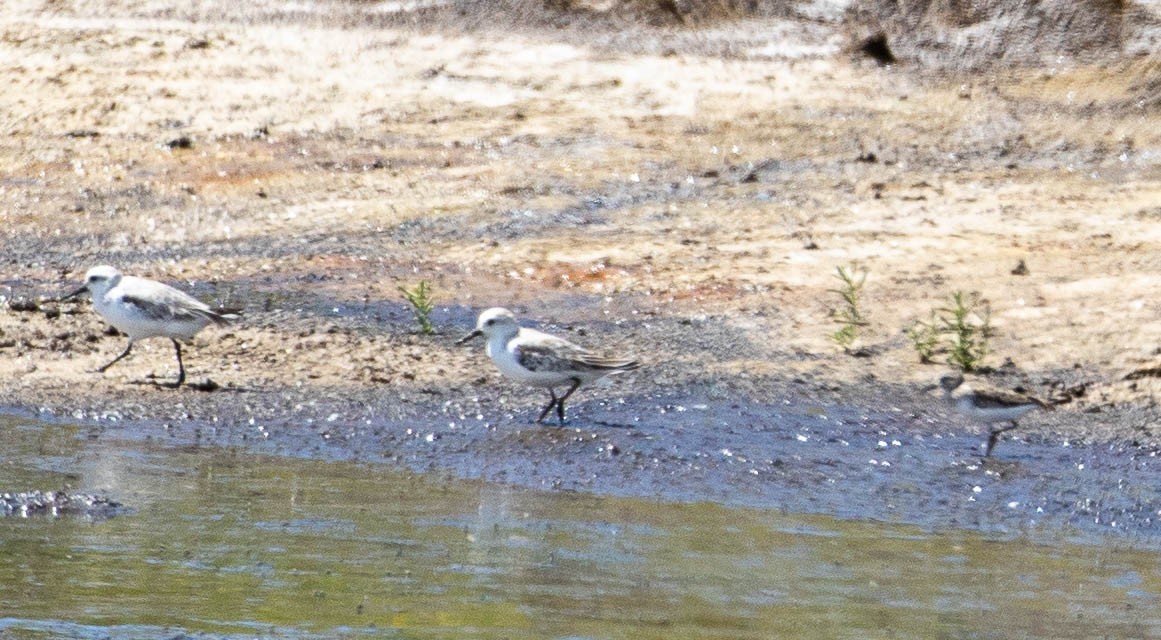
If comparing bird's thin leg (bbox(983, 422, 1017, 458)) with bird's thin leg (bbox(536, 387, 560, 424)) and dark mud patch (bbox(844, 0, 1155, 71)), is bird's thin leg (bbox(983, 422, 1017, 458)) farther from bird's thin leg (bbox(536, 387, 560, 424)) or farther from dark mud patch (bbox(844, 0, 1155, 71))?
dark mud patch (bbox(844, 0, 1155, 71))

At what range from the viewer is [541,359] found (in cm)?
950

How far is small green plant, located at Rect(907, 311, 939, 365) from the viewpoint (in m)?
10.7

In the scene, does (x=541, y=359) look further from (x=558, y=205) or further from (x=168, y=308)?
(x=558, y=205)

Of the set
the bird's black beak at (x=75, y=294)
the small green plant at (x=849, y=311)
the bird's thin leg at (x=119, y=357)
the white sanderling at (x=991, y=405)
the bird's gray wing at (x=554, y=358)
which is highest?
the white sanderling at (x=991, y=405)

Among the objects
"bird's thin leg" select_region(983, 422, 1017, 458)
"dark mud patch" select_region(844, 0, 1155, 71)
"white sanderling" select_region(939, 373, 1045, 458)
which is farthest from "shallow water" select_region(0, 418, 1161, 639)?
"dark mud patch" select_region(844, 0, 1155, 71)

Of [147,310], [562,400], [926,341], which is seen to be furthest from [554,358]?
[926,341]

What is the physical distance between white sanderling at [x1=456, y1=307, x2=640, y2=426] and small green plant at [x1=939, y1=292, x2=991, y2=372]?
1.98 meters

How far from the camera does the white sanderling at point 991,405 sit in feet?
30.5

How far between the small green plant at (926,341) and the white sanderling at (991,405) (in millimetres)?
1160

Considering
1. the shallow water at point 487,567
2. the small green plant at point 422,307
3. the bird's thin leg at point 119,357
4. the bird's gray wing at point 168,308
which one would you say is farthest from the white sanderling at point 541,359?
the bird's thin leg at point 119,357

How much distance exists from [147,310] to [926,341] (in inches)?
176

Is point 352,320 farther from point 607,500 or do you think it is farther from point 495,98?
point 495,98

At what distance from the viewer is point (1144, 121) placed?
14.8 m

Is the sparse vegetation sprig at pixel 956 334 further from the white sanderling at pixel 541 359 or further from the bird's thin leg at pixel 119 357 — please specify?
the bird's thin leg at pixel 119 357
